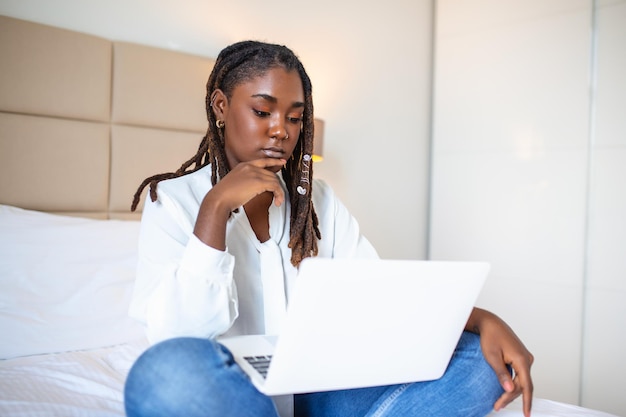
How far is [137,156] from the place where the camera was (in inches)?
79.7

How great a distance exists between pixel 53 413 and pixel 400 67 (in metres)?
2.52

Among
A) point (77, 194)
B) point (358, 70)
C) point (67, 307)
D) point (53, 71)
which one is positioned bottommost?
point (67, 307)

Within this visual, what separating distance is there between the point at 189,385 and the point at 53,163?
1.39 meters

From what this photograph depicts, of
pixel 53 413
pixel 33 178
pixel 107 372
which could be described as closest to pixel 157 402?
pixel 53 413

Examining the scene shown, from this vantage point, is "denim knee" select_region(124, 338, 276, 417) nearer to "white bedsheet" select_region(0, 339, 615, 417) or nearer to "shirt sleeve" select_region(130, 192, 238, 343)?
"shirt sleeve" select_region(130, 192, 238, 343)

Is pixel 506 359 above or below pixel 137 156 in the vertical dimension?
below

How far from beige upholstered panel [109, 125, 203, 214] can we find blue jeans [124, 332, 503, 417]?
1.35 m

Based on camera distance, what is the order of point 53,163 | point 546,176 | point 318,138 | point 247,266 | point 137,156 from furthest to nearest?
1. point 546,176
2. point 318,138
3. point 137,156
4. point 53,163
5. point 247,266

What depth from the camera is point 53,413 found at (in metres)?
1.03

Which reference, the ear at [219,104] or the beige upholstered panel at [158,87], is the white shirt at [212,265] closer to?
the ear at [219,104]

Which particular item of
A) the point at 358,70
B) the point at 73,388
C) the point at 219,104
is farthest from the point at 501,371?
the point at 358,70

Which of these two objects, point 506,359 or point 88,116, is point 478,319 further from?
point 88,116

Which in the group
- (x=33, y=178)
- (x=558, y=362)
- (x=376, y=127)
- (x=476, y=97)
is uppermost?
(x=476, y=97)

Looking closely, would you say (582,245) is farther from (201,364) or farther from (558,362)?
(201,364)
